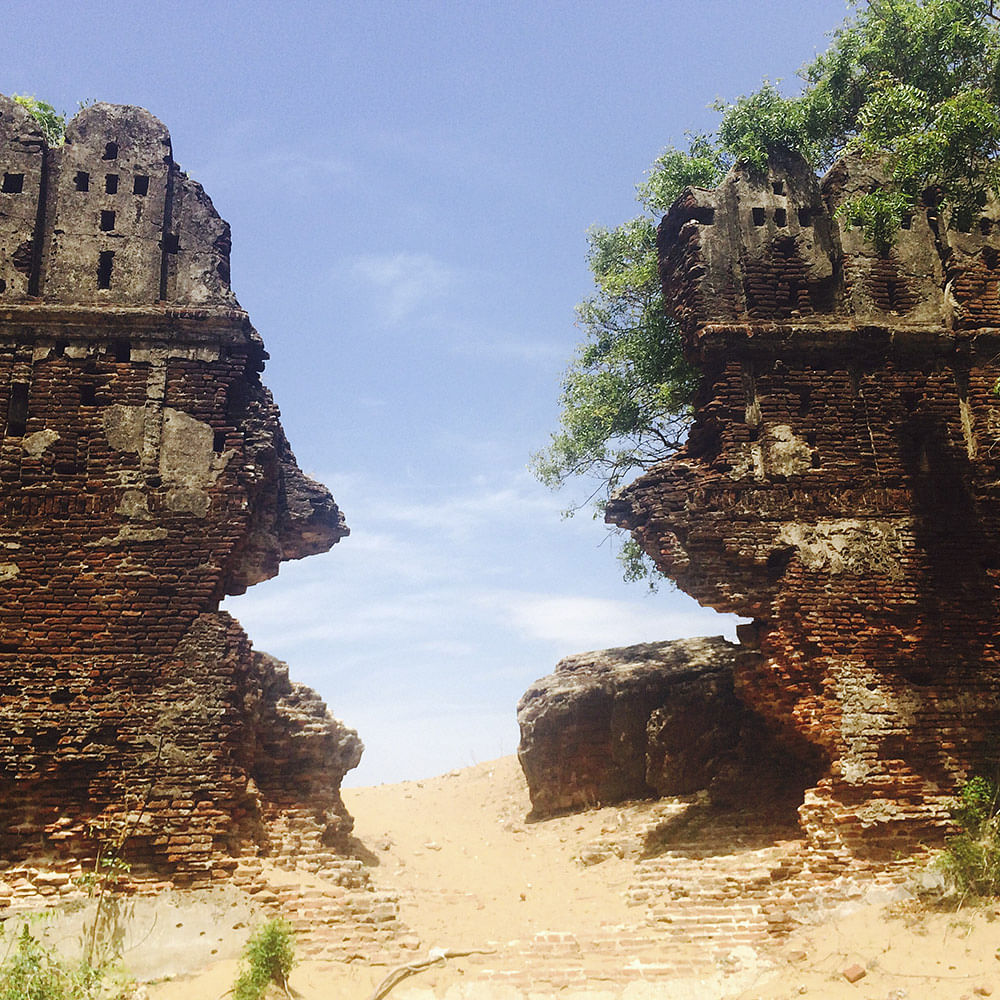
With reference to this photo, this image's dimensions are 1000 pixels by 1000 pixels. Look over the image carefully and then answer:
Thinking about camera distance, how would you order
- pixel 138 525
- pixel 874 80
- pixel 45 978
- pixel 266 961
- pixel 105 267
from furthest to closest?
pixel 874 80 → pixel 105 267 → pixel 138 525 → pixel 266 961 → pixel 45 978

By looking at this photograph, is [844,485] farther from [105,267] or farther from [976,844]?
[105,267]

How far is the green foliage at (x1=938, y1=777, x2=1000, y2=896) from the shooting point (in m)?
10.1

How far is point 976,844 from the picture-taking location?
10352mm

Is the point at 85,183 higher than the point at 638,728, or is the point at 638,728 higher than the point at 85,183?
the point at 85,183

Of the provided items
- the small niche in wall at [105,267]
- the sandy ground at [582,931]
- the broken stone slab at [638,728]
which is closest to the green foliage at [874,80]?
the broken stone slab at [638,728]

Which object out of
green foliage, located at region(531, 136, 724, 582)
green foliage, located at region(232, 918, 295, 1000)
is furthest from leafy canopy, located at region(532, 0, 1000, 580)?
green foliage, located at region(232, 918, 295, 1000)

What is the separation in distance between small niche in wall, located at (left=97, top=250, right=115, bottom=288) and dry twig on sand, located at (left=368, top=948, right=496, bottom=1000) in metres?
8.01

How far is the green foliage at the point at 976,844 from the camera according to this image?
10.1 metres

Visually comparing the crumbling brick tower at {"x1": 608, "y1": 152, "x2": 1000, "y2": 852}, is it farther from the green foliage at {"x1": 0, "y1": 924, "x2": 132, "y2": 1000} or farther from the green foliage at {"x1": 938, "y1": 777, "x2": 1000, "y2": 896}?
the green foliage at {"x1": 0, "y1": 924, "x2": 132, "y2": 1000}

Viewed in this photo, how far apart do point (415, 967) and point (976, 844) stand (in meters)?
5.58

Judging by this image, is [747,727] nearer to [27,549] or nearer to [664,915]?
[664,915]

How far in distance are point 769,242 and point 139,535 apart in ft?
27.4

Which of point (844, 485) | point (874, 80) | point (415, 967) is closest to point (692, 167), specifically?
point (874, 80)

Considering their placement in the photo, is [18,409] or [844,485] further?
[844,485]
